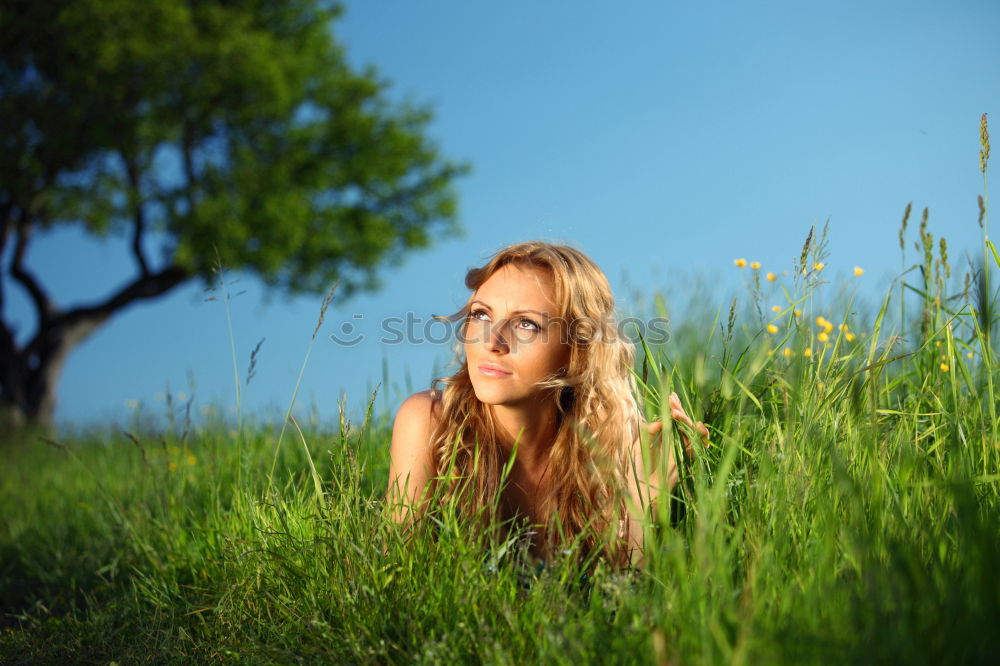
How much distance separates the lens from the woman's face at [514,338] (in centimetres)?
302

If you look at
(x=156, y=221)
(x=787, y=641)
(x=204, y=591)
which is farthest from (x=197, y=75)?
(x=787, y=641)

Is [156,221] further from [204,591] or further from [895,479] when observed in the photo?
[895,479]

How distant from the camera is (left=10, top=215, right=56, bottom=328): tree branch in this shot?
1541 centimetres

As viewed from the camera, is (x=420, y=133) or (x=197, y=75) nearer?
(x=197, y=75)

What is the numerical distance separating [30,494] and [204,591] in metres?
4.98

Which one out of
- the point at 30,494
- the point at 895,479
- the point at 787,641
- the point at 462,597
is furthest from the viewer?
the point at 30,494

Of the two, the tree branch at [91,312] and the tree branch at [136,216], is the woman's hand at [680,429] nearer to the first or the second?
the tree branch at [136,216]

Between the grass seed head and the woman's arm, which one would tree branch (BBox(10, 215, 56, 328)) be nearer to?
the woman's arm

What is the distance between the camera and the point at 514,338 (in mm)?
3059

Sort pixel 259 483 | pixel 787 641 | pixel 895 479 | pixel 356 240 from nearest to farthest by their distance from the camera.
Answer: pixel 787 641, pixel 895 479, pixel 259 483, pixel 356 240

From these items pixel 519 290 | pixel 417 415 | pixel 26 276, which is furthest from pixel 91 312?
pixel 519 290

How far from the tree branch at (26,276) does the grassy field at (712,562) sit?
520 inches

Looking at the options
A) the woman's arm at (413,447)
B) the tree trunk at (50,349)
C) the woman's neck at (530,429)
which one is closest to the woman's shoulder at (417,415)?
the woman's arm at (413,447)

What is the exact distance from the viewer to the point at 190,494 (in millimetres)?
4484
